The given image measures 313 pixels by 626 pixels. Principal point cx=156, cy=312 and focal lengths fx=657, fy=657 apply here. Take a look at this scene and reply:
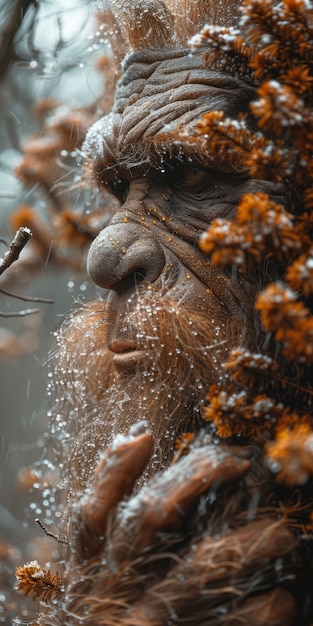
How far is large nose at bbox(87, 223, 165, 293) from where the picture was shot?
842mm

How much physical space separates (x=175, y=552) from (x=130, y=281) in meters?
0.38

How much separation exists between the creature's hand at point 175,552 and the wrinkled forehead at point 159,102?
0.41 m

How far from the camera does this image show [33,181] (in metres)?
1.49

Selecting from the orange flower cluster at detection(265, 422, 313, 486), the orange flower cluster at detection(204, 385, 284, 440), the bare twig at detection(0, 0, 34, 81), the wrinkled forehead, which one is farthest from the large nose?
the bare twig at detection(0, 0, 34, 81)

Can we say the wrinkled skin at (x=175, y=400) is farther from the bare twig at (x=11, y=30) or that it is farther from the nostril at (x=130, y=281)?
the bare twig at (x=11, y=30)

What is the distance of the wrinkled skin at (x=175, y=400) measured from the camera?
0.60m

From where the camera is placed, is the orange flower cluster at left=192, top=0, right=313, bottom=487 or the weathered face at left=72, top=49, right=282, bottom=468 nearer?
the orange flower cluster at left=192, top=0, right=313, bottom=487

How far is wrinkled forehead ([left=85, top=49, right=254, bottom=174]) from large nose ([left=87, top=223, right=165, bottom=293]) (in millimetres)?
108

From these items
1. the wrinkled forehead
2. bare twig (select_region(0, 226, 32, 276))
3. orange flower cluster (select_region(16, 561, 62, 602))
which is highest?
the wrinkled forehead

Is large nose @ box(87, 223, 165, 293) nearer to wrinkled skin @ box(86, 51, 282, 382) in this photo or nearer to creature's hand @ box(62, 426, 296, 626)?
wrinkled skin @ box(86, 51, 282, 382)

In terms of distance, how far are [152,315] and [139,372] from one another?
8 centimetres

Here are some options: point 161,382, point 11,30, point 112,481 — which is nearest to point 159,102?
point 161,382

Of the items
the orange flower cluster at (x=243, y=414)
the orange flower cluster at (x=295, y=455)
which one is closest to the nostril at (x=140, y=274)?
the orange flower cluster at (x=243, y=414)

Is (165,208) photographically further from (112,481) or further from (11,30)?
(11,30)
